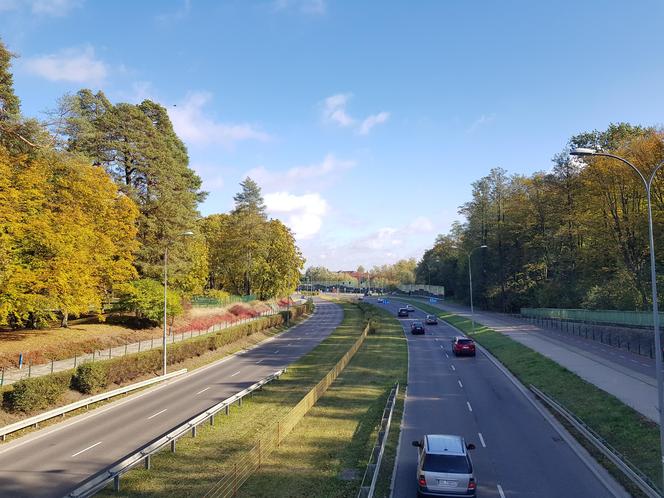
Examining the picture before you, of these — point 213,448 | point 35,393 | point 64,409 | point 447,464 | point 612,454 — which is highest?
point 447,464

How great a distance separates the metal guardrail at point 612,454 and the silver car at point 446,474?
4627 millimetres

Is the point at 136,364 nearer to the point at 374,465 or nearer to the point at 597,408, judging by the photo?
the point at 374,465

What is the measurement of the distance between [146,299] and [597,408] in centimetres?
3642

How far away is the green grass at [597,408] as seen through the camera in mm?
15713

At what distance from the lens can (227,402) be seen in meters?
22.5

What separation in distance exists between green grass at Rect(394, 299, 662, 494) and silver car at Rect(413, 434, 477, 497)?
535cm

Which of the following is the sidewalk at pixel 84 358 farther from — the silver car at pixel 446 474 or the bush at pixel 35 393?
the silver car at pixel 446 474

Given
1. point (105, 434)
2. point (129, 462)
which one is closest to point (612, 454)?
point (129, 462)

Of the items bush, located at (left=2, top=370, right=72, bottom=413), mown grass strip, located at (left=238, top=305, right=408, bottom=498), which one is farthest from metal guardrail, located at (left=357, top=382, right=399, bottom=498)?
bush, located at (left=2, top=370, right=72, bottom=413)

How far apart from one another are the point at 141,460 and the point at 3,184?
20.7 meters

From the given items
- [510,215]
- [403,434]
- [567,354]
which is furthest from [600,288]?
[403,434]

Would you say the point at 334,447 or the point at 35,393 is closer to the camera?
the point at 334,447

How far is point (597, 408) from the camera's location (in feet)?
69.7

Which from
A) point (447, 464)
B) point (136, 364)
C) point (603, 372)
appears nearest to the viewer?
point (447, 464)
